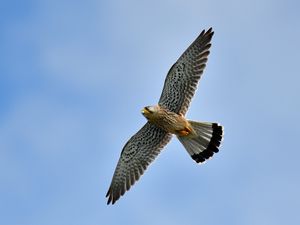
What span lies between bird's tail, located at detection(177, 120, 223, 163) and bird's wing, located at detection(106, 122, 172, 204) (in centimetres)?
74

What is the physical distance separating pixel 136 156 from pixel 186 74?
93.1 inches

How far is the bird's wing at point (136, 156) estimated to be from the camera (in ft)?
56.7

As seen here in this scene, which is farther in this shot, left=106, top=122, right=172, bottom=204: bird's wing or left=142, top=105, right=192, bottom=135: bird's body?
left=106, top=122, right=172, bottom=204: bird's wing

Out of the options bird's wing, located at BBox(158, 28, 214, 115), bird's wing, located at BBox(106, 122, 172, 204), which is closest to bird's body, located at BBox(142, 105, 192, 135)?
bird's wing, located at BBox(158, 28, 214, 115)

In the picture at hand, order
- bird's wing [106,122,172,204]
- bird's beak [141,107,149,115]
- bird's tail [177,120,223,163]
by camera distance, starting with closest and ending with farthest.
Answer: bird's beak [141,107,149,115] → bird's tail [177,120,223,163] → bird's wing [106,122,172,204]

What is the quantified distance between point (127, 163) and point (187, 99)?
2.20 m

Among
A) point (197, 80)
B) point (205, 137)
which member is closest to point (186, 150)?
point (205, 137)

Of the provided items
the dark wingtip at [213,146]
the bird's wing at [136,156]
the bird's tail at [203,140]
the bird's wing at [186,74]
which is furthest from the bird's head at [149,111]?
the dark wingtip at [213,146]

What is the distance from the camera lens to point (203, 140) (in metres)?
16.8

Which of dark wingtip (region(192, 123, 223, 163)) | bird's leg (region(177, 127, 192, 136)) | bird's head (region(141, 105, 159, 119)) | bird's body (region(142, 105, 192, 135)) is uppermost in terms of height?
bird's head (region(141, 105, 159, 119))

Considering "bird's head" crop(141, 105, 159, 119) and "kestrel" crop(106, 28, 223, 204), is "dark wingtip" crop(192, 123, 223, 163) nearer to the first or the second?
"kestrel" crop(106, 28, 223, 204)

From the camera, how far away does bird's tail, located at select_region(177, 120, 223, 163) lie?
1664cm

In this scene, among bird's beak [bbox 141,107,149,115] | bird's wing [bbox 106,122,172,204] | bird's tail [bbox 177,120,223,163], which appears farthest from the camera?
bird's wing [bbox 106,122,172,204]

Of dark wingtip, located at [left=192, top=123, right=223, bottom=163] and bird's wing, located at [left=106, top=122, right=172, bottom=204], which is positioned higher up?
bird's wing, located at [left=106, top=122, right=172, bottom=204]
